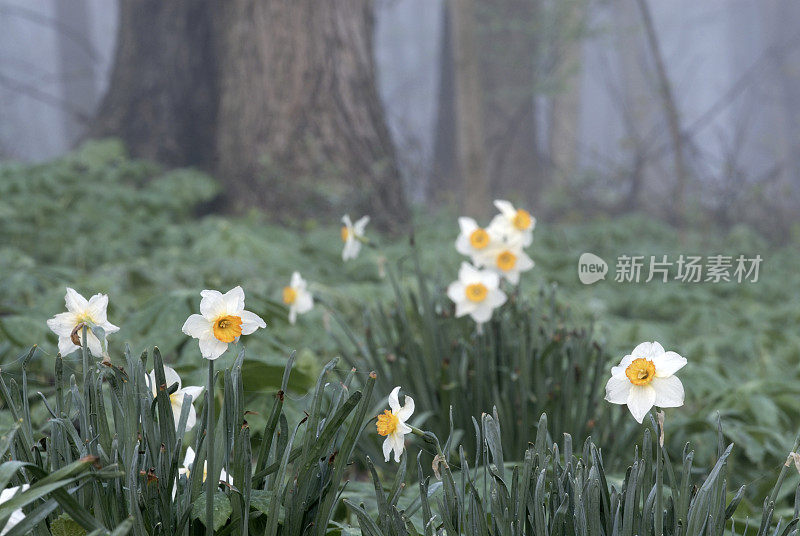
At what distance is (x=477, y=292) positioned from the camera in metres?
1.75

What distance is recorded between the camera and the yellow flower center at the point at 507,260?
1861 millimetres

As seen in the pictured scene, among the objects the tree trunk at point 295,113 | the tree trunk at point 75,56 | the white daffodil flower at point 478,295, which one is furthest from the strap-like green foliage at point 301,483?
the tree trunk at point 75,56

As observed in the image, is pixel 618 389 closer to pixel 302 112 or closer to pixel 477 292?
pixel 477 292

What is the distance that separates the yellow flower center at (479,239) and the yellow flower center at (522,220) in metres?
0.10

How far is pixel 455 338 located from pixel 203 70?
4.45 m

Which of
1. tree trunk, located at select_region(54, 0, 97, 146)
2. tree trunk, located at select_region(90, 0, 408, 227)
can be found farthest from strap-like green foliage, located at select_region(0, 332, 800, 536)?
tree trunk, located at select_region(54, 0, 97, 146)

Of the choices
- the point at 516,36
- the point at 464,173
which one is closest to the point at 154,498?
the point at 464,173

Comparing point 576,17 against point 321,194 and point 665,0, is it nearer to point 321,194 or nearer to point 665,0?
point 321,194

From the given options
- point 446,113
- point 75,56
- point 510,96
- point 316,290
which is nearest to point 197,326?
point 316,290

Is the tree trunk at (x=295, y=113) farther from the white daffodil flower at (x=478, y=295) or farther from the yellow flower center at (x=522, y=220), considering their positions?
the white daffodil flower at (x=478, y=295)

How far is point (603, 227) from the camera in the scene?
6.73 m

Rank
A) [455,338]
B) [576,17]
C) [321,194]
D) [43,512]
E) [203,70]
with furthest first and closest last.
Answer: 1. [576,17]
2. [203,70]
3. [321,194]
4. [455,338]
5. [43,512]

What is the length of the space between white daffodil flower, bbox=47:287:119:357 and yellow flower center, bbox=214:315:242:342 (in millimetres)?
182

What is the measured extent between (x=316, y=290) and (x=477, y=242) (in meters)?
0.96
